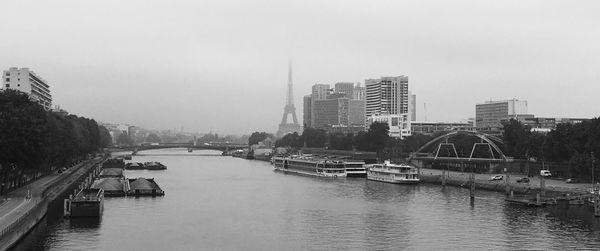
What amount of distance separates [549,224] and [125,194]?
35989mm

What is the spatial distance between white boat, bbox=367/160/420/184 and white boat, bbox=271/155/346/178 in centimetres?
871

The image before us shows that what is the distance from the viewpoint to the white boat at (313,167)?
293 ft

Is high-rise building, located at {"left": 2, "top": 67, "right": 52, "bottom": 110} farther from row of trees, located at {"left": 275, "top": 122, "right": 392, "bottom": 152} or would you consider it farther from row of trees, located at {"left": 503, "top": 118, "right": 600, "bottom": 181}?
row of trees, located at {"left": 503, "top": 118, "right": 600, "bottom": 181}

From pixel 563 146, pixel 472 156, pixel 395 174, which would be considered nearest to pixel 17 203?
pixel 395 174

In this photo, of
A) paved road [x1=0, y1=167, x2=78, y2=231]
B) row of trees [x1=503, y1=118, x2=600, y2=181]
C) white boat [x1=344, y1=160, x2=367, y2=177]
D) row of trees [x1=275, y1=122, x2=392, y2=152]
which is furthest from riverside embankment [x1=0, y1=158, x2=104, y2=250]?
row of trees [x1=275, y1=122, x2=392, y2=152]

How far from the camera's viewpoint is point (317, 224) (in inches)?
1594

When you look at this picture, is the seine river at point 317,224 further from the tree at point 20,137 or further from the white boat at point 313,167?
the white boat at point 313,167

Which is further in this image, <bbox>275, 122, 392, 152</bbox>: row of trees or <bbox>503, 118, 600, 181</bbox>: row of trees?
<bbox>275, 122, 392, 152</bbox>: row of trees

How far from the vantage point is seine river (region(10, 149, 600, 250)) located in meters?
33.6

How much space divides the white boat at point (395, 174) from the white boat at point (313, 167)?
8712 millimetres

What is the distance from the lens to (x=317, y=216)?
145 feet

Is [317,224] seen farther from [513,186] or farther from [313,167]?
[313,167]

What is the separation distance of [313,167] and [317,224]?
2134 inches

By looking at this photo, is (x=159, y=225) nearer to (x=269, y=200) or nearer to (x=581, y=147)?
(x=269, y=200)
